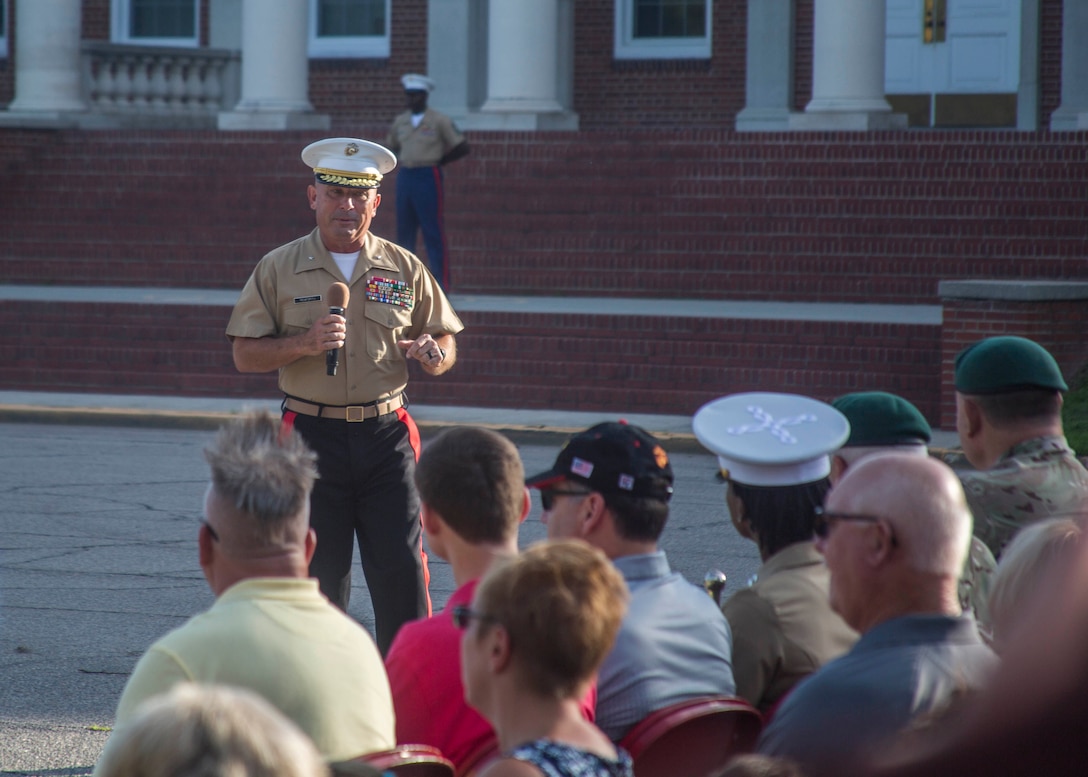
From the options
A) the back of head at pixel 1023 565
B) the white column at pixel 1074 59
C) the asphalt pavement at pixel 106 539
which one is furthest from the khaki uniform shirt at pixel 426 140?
the back of head at pixel 1023 565

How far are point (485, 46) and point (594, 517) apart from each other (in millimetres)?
19549

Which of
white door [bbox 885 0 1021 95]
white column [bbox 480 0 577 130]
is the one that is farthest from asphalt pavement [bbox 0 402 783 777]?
white door [bbox 885 0 1021 95]

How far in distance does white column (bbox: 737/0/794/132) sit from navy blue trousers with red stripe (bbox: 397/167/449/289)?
Result: 6936 mm

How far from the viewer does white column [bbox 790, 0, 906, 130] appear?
17.5 m

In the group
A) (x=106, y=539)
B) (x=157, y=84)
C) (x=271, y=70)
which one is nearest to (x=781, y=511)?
(x=106, y=539)

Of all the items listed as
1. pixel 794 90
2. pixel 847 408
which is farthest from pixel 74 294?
pixel 847 408

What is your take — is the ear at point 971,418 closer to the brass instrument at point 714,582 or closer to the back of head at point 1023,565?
the brass instrument at point 714,582

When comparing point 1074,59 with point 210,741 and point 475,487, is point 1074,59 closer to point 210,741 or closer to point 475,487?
point 475,487

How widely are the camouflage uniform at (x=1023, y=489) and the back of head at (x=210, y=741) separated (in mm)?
2507

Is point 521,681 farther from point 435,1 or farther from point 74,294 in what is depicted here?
point 435,1

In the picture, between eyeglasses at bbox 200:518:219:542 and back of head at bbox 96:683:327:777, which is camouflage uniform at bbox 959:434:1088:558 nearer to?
eyeglasses at bbox 200:518:219:542

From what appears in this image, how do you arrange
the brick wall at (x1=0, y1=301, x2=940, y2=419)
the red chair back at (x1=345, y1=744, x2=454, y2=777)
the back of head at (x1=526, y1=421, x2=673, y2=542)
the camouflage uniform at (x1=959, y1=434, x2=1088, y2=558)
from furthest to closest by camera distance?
the brick wall at (x1=0, y1=301, x2=940, y2=419), the camouflage uniform at (x1=959, y1=434, x2=1088, y2=558), the back of head at (x1=526, y1=421, x2=673, y2=542), the red chair back at (x1=345, y1=744, x2=454, y2=777)

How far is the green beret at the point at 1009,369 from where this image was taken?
3.85m

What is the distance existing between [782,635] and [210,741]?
6.58 feet
